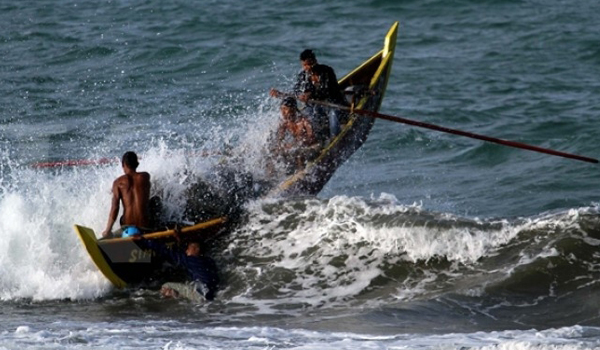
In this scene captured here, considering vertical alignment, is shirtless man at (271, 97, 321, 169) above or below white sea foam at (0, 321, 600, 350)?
above

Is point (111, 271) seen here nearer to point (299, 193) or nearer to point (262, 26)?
point (299, 193)

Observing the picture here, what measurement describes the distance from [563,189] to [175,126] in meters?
5.78

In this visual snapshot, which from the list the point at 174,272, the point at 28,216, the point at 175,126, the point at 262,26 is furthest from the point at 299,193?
the point at 262,26

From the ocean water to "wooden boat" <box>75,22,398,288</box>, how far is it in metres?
0.24

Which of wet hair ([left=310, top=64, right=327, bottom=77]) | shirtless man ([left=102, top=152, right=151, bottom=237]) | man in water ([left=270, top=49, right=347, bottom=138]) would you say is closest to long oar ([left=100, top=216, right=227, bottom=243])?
shirtless man ([left=102, top=152, right=151, bottom=237])

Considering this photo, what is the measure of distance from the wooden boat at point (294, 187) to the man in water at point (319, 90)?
8.4 inches

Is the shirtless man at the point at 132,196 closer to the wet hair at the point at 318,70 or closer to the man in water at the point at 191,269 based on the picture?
the man in water at the point at 191,269

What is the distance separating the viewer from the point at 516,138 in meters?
16.0

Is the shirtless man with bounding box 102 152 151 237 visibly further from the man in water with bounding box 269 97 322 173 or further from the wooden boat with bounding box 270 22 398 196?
the man in water with bounding box 269 97 322 173

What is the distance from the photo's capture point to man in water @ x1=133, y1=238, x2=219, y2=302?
1015cm

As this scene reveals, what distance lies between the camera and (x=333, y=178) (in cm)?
1434

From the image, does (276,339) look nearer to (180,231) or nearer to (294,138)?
(180,231)

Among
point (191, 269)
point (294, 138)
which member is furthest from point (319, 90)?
point (191, 269)

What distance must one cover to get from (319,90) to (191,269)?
316 cm
